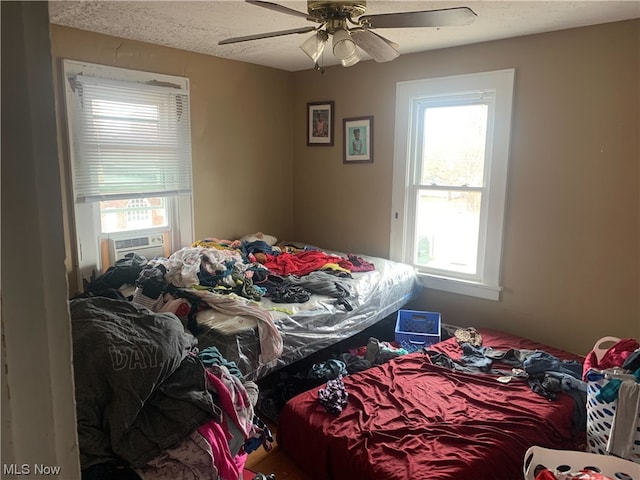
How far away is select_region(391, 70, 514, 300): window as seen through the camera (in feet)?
11.0

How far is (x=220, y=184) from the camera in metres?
4.06

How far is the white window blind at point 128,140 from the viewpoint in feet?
10.2

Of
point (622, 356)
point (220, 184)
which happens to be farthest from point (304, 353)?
point (220, 184)

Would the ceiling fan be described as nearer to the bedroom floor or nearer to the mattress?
the mattress

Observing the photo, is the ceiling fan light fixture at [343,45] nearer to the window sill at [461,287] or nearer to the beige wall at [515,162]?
the beige wall at [515,162]

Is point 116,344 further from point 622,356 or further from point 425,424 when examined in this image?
point 622,356

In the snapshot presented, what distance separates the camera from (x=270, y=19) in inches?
108

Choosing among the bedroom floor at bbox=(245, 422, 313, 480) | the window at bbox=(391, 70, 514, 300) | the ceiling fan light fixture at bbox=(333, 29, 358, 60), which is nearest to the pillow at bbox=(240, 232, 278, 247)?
the window at bbox=(391, 70, 514, 300)

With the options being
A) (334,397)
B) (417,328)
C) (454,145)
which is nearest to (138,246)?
(334,397)

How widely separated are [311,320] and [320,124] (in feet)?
7.26

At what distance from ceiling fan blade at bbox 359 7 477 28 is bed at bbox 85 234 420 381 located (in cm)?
154

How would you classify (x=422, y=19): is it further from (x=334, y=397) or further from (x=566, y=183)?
(x=334, y=397)

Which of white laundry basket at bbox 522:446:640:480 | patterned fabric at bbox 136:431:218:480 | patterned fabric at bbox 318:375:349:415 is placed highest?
patterned fabric at bbox 136:431:218:480

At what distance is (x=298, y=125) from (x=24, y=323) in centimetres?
421
